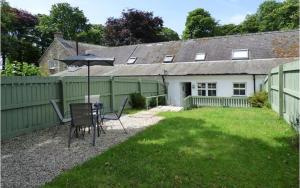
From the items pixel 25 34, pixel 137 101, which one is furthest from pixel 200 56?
pixel 25 34

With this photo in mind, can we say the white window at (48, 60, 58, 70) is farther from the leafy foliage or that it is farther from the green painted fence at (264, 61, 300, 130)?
the green painted fence at (264, 61, 300, 130)

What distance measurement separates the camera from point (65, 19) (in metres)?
59.7

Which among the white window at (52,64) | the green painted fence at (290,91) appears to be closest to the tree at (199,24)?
the white window at (52,64)

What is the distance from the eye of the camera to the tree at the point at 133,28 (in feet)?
163

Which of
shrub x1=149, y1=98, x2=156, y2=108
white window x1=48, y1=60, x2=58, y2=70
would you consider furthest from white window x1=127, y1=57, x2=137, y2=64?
white window x1=48, y1=60, x2=58, y2=70

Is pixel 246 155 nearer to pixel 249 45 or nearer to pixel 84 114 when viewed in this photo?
pixel 84 114

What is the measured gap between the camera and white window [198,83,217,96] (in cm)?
2354

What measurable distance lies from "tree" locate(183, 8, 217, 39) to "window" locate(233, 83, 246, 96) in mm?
35645

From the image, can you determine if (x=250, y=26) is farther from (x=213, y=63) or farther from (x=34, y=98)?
(x=34, y=98)

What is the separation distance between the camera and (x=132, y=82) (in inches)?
724

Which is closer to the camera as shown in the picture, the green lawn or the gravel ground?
the green lawn

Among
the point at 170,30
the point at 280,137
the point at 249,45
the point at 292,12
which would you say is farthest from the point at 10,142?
the point at 170,30

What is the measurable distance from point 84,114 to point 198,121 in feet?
15.7

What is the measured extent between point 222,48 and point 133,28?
2605 cm
